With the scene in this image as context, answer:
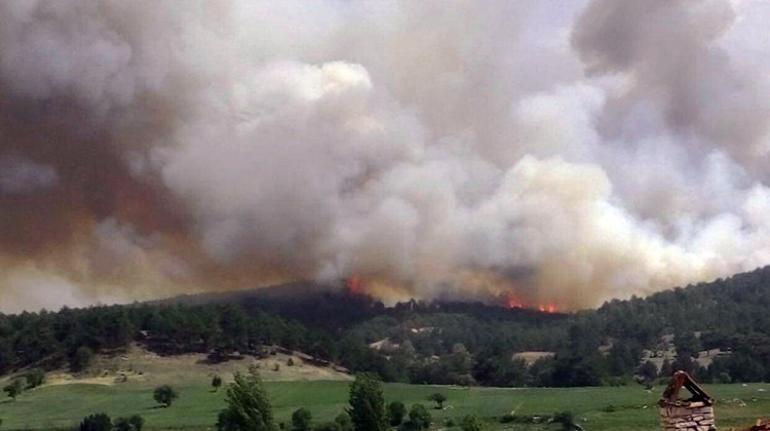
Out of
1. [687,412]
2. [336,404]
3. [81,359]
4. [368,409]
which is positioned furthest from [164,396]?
[687,412]

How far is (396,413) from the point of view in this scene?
342 feet

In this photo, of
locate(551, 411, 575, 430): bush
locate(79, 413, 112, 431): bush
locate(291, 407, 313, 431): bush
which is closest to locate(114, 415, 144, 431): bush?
locate(79, 413, 112, 431): bush

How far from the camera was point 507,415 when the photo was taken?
105938mm

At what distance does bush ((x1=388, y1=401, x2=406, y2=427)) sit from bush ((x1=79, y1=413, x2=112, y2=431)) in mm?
33479

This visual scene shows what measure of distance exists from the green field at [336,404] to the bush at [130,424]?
4.52 ft

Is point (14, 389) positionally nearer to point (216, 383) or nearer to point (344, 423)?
point (216, 383)

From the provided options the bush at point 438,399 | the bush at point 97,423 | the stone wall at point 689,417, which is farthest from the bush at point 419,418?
the stone wall at point 689,417

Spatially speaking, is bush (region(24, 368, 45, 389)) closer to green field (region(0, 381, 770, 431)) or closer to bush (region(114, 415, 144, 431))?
green field (region(0, 381, 770, 431))

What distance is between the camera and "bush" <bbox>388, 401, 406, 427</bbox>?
102963mm

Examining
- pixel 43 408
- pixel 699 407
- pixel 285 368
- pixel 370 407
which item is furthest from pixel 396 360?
pixel 699 407

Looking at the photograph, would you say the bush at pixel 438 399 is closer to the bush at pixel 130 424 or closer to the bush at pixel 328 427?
the bush at pixel 328 427

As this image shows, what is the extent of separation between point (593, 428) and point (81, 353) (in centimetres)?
10492

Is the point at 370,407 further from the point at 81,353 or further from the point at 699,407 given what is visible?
the point at 81,353

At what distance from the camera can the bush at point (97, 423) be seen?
4038 inches
